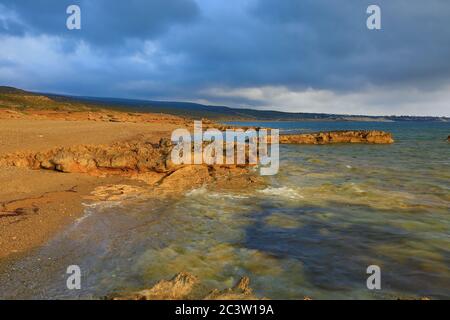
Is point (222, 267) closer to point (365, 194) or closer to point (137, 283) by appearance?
point (137, 283)

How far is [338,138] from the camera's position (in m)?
52.2

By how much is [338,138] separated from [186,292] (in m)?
50.1

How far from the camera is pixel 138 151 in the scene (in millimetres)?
16188

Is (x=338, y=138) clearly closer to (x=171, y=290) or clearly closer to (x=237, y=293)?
(x=237, y=293)

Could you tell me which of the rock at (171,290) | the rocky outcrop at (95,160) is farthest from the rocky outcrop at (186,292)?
the rocky outcrop at (95,160)

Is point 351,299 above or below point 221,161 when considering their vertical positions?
below

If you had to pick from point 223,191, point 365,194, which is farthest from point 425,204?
point 223,191

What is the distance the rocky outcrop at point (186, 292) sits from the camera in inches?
205

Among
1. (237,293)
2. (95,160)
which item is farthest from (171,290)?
(95,160)

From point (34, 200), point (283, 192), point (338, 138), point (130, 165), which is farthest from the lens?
point (338, 138)

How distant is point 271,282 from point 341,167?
18.2 m

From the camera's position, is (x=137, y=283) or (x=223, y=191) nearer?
(x=137, y=283)

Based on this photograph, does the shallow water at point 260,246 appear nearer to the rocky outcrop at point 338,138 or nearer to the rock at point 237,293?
the rock at point 237,293
